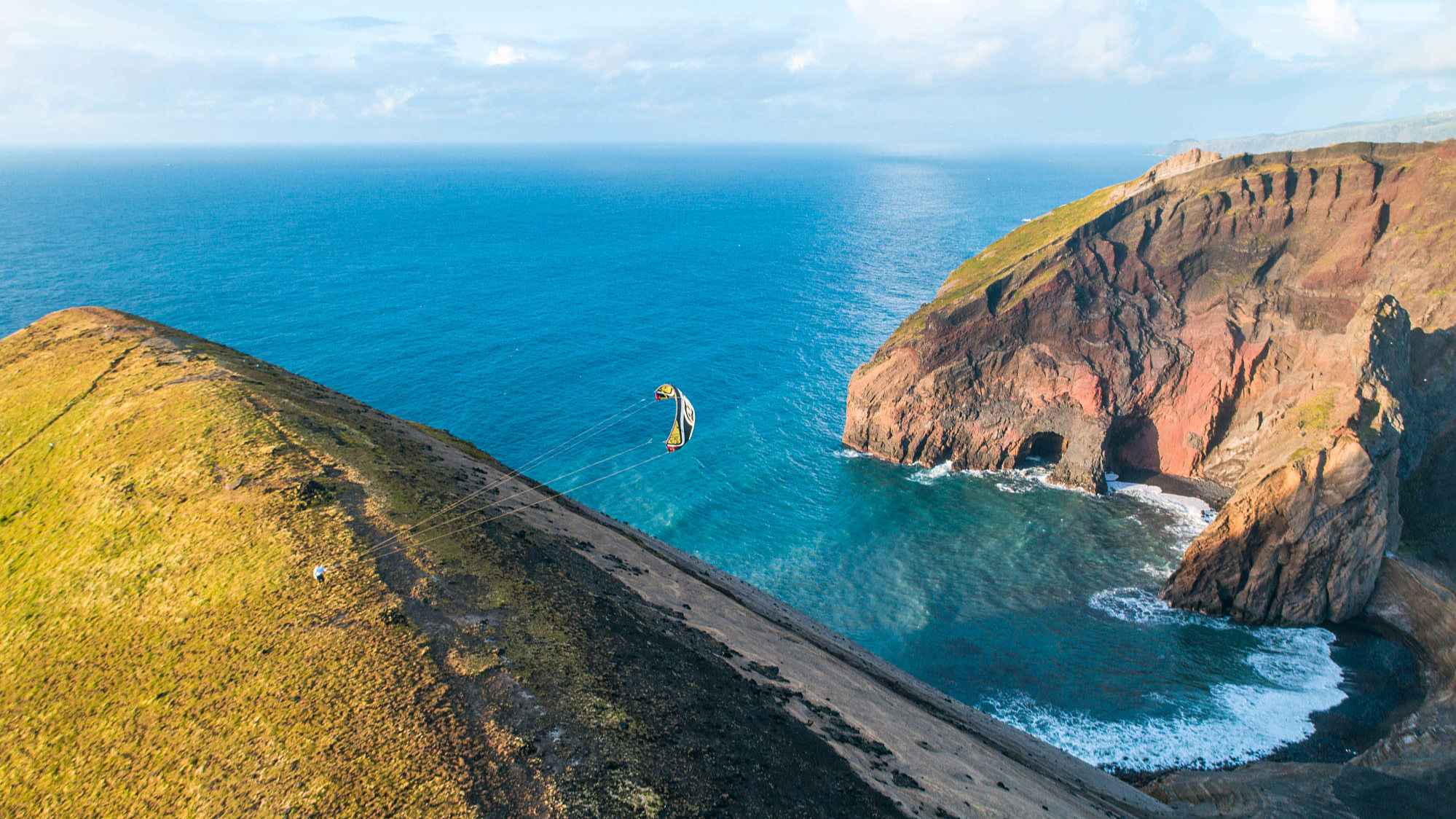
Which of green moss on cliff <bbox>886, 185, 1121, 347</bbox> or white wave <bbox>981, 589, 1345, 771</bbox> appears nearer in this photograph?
white wave <bbox>981, 589, 1345, 771</bbox>

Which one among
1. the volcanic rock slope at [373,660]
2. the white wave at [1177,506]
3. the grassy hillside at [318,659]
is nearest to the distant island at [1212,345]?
the white wave at [1177,506]

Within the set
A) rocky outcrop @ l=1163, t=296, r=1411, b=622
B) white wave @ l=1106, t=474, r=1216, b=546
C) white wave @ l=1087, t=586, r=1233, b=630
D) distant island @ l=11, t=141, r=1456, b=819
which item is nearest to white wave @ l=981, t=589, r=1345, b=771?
distant island @ l=11, t=141, r=1456, b=819

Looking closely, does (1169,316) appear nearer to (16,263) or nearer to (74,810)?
(74,810)

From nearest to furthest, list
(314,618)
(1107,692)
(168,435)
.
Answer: (314,618), (168,435), (1107,692)

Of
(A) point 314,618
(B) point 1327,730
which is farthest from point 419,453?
(B) point 1327,730

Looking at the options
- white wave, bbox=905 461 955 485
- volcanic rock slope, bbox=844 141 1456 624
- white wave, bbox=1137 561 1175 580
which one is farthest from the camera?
white wave, bbox=905 461 955 485

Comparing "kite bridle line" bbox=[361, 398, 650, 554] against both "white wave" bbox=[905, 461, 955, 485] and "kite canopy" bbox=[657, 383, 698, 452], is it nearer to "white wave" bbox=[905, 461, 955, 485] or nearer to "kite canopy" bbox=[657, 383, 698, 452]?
"kite canopy" bbox=[657, 383, 698, 452]

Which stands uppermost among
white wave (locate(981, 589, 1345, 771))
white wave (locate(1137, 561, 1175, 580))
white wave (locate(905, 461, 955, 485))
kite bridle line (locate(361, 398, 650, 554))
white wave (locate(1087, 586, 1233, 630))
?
kite bridle line (locate(361, 398, 650, 554))
